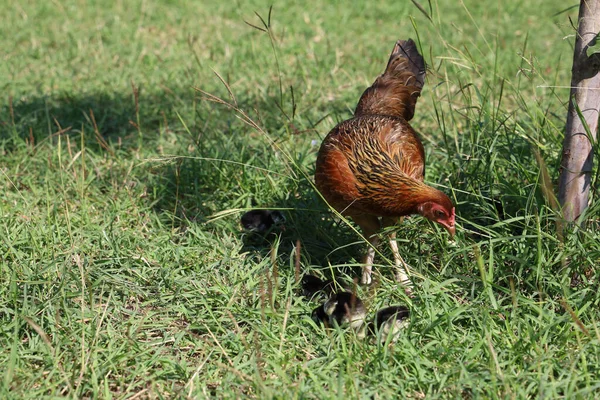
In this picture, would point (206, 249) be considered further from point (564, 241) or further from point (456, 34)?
point (456, 34)

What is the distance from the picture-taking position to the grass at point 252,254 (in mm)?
2869

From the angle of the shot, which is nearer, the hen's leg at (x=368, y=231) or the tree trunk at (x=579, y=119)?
the tree trunk at (x=579, y=119)

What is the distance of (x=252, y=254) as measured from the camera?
394cm

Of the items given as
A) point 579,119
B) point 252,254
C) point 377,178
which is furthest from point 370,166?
point 579,119

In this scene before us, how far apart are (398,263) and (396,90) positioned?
119cm

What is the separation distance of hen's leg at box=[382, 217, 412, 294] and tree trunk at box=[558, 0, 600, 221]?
824 millimetres

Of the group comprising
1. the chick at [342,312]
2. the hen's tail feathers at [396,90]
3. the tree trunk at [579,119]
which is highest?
the tree trunk at [579,119]

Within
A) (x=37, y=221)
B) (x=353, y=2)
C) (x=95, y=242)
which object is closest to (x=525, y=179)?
(x=95, y=242)

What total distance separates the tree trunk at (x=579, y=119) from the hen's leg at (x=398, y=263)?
824 millimetres

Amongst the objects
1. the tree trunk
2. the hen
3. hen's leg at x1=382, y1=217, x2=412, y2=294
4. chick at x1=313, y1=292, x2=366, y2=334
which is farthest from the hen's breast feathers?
the tree trunk

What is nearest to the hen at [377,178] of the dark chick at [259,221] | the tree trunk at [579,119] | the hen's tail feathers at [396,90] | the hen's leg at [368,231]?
the hen's leg at [368,231]

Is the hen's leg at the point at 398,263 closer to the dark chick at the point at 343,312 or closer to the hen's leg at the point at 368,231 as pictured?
the hen's leg at the point at 368,231

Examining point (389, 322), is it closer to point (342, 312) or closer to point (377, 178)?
point (342, 312)

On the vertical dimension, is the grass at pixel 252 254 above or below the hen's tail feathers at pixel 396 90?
below
